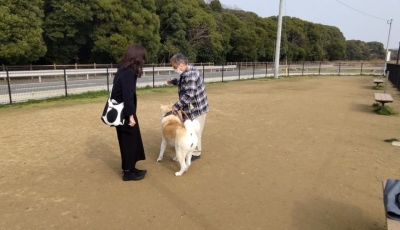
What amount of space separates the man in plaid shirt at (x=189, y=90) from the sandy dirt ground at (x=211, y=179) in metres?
0.86

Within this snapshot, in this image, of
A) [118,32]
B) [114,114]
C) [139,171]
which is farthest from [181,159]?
[118,32]

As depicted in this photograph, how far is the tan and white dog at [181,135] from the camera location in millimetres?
3742

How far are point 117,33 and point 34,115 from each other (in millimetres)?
20656

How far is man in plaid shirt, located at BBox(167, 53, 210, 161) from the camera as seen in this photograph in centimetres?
398

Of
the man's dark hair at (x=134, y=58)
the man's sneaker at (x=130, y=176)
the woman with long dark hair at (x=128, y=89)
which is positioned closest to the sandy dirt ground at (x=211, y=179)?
the man's sneaker at (x=130, y=176)

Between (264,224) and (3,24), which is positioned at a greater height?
(3,24)

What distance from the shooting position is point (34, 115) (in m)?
8.10

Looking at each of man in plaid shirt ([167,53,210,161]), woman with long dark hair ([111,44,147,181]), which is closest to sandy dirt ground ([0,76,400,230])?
woman with long dark hair ([111,44,147,181])

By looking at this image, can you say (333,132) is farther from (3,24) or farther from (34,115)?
(3,24)

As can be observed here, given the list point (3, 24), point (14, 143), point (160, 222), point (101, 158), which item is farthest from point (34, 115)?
point (3, 24)

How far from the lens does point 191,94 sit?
4.04 metres

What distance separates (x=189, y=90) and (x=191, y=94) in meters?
0.06

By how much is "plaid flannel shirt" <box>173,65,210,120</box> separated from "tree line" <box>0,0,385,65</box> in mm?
20428

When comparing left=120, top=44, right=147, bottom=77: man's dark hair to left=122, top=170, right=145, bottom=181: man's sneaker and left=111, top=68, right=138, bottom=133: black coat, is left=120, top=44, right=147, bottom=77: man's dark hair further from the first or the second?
left=122, top=170, right=145, bottom=181: man's sneaker
